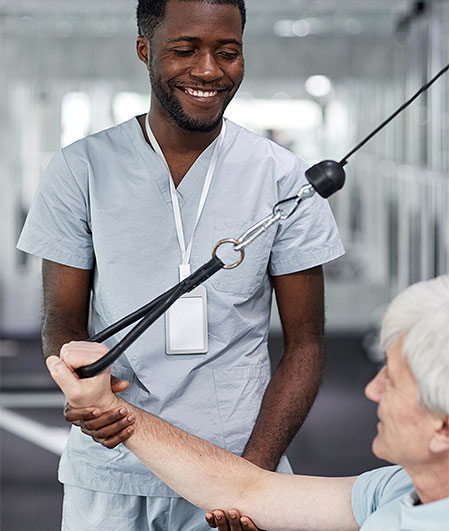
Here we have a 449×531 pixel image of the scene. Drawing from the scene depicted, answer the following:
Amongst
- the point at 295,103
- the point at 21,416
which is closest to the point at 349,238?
the point at 295,103

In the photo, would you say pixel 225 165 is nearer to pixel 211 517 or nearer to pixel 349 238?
pixel 211 517

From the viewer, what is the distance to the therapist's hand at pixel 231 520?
1.52 m

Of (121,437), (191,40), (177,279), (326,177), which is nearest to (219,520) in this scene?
(121,437)

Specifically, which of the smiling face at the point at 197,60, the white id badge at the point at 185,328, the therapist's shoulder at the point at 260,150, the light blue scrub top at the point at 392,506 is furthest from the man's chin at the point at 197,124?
the light blue scrub top at the point at 392,506

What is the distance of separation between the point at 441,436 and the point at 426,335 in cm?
13

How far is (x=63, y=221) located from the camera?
179 centimetres

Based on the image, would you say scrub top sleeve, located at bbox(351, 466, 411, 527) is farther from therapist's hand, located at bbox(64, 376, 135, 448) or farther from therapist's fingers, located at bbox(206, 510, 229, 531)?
therapist's hand, located at bbox(64, 376, 135, 448)

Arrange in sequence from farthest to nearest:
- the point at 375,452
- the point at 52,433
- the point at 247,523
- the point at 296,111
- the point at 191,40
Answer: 1. the point at 296,111
2. the point at 52,433
3. the point at 191,40
4. the point at 247,523
5. the point at 375,452

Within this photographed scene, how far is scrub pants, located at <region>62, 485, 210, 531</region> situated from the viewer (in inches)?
68.6

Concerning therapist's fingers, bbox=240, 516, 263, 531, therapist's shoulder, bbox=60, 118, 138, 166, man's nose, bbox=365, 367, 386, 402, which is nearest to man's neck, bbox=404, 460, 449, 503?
man's nose, bbox=365, 367, 386, 402

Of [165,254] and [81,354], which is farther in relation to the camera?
[165,254]

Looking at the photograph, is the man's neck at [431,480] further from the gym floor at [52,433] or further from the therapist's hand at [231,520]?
the gym floor at [52,433]

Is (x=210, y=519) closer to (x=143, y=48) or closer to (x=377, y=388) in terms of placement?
(x=377, y=388)

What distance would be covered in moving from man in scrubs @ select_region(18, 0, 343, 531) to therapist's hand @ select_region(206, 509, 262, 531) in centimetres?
18
